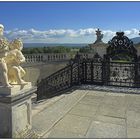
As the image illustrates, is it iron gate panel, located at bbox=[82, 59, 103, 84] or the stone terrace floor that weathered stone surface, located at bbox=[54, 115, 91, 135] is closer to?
the stone terrace floor

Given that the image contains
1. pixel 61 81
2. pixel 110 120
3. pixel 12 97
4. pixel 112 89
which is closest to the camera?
pixel 12 97

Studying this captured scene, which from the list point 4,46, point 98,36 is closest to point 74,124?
point 4,46

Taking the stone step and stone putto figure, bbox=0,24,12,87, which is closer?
stone putto figure, bbox=0,24,12,87

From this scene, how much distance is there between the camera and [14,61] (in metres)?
4.84

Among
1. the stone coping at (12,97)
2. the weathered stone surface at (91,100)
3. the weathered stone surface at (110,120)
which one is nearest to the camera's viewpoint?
the stone coping at (12,97)

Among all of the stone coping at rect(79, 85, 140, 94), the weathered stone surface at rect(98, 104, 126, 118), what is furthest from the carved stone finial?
the weathered stone surface at rect(98, 104, 126, 118)

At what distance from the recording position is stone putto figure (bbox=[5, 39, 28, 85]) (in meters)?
4.81

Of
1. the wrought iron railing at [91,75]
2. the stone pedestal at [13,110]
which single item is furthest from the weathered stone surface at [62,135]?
the wrought iron railing at [91,75]

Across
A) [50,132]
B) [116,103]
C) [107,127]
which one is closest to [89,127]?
[107,127]

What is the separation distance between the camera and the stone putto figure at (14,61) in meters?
4.81

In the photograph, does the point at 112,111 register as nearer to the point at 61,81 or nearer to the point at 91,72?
the point at 91,72

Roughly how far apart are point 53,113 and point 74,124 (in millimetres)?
997

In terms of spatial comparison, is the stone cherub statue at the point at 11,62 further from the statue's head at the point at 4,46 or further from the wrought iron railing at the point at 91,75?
the wrought iron railing at the point at 91,75

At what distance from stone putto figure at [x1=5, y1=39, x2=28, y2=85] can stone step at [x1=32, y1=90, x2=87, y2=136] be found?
1327 millimetres
